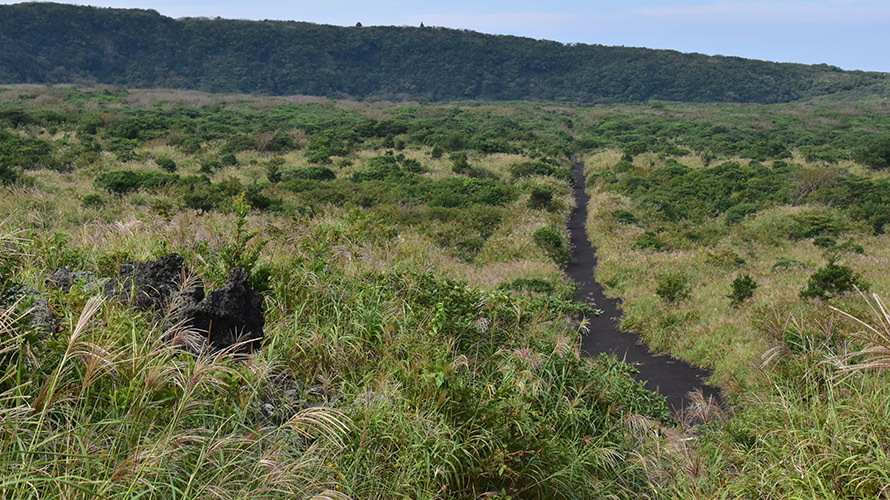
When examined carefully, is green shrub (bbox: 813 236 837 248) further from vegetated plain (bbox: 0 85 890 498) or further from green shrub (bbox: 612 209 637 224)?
green shrub (bbox: 612 209 637 224)

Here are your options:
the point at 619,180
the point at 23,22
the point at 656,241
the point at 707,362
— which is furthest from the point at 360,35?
the point at 707,362

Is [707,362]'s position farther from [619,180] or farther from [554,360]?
[619,180]

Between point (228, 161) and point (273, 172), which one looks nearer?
point (273, 172)

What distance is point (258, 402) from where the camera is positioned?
3.78 m

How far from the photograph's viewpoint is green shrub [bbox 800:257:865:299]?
11.1 meters

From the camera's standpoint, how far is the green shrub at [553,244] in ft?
55.7

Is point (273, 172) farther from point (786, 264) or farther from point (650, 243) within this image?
point (786, 264)

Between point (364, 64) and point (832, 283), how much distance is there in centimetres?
12362

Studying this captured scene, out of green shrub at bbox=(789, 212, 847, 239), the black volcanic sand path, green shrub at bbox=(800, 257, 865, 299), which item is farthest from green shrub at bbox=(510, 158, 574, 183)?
green shrub at bbox=(800, 257, 865, 299)

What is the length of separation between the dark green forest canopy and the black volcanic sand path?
98.9 m

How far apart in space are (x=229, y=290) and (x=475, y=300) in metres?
2.70

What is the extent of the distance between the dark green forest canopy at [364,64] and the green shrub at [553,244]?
9604 centimetres

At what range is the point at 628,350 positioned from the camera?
10844mm

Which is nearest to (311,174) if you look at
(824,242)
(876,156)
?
(824,242)
